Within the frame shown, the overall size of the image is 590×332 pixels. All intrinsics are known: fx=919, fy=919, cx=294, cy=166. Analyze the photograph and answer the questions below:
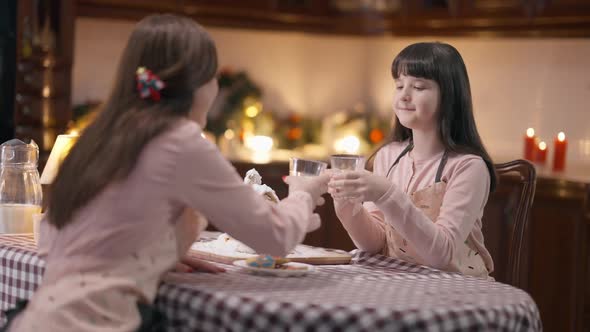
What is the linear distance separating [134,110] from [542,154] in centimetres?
312

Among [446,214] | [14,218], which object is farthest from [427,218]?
[14,218]

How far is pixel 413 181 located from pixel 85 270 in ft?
3.22

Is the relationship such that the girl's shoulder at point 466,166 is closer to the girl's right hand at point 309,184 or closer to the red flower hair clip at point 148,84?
the girl's right hand at point 309,184

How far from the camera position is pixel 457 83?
2.31m

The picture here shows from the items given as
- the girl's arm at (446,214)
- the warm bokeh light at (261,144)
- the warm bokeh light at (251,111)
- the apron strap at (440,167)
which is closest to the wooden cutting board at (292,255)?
the girl's arm at (446,214)

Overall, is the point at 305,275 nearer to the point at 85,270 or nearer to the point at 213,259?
the point at 213,259

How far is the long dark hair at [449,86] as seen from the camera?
2277 millimetres

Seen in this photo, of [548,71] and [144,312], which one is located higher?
[548,71]

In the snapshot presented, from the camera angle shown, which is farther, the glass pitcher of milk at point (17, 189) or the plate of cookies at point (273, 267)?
the glass pitcher of milk at point (17, 189)

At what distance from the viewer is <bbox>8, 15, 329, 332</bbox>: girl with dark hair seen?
65.9 inches

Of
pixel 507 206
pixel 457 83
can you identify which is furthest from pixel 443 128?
pixel 507 206

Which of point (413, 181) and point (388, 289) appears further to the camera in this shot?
point (413, 181)

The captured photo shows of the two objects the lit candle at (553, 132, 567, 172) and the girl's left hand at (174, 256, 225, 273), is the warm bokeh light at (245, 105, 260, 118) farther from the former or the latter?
the girl's left hand at (174, 256, 225, 273)

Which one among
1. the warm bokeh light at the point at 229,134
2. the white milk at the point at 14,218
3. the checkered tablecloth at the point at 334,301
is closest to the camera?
the checkered tablecloth at the point at 334,301
